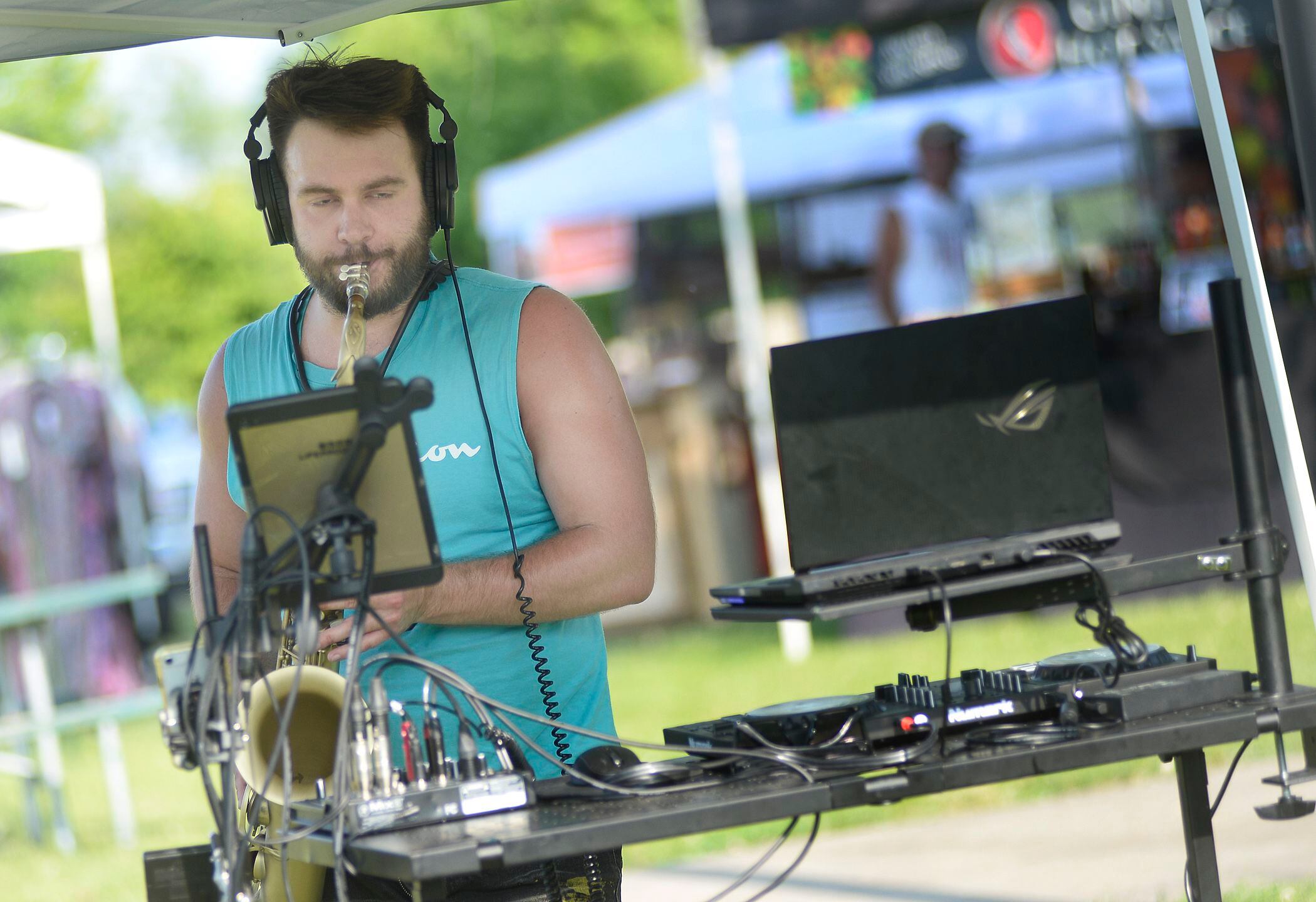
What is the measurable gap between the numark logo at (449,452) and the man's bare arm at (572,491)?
105mm

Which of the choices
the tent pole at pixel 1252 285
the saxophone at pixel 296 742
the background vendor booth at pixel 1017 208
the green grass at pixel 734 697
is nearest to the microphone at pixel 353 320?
the saxophone at pixel 296 742

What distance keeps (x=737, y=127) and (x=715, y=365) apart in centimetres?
250

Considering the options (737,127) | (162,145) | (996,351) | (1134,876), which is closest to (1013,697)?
(996,351)

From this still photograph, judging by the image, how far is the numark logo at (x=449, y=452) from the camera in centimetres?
256

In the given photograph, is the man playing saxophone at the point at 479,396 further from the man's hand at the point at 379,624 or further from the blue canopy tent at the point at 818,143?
the blue canopy tent at the point at 818,143

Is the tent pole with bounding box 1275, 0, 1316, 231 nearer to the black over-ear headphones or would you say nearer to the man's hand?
the black over-ear headphones

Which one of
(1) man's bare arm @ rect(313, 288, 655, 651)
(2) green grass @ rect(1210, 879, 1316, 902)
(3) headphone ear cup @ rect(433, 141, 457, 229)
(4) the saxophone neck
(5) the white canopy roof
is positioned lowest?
(2) green grass @ rect(1210, 879, 1316, 902)

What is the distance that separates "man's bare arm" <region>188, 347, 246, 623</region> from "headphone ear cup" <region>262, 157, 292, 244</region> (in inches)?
9.7

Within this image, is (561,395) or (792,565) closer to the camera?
(792,565)

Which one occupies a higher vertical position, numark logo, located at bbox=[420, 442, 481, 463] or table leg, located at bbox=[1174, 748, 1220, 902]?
numark logo, located at bbox=[420, 442, 481, 463]

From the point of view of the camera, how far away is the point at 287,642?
109 inches

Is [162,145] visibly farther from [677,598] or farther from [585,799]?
[585,799]

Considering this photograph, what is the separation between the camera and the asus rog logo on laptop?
7.13 feet

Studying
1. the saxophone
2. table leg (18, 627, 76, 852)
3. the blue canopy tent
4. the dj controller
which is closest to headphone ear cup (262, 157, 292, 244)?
the saxophone
